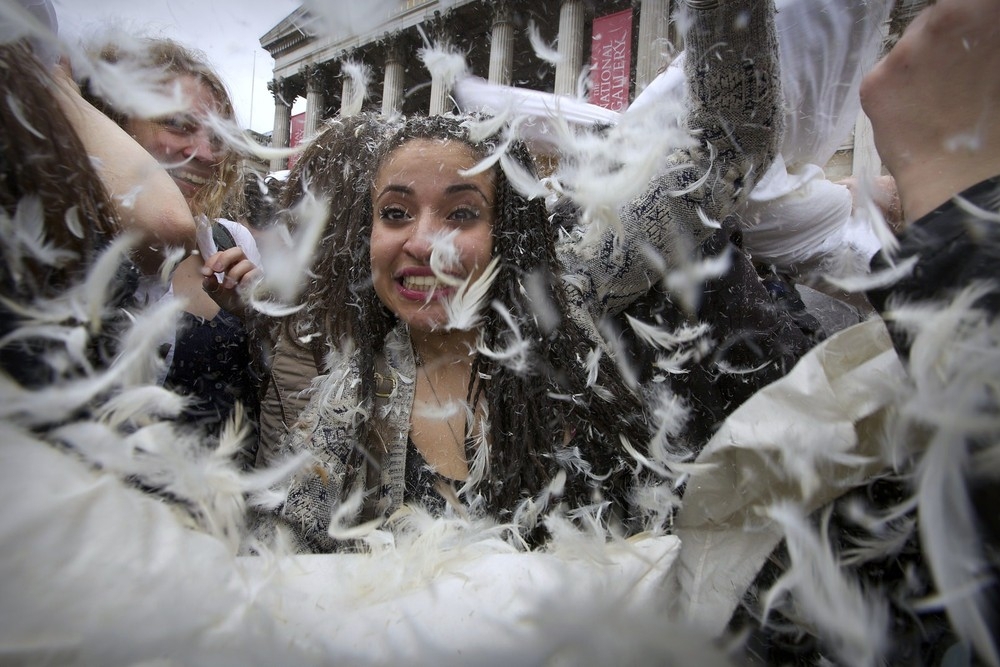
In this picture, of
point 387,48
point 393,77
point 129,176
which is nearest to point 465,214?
point 129,176

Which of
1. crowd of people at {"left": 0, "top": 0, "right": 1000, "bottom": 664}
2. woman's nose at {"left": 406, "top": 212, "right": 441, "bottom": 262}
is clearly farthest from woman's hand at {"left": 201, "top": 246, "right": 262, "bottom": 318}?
woman's nose at {"left": 406, "top": 212, "right": 441, "bottom": 262}

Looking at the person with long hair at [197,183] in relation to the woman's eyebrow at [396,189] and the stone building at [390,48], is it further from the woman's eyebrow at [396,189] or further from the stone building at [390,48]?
the woman's eyebrow at [396,189]

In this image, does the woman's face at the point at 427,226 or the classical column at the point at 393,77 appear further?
the classical column at the point at 393,77

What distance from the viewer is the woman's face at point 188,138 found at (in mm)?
1487

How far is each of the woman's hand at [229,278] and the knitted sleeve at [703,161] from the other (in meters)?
1.04

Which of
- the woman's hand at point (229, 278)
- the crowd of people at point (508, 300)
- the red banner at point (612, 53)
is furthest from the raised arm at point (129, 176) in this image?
the red banner at point (612, 53)

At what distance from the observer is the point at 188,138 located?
1610 mm

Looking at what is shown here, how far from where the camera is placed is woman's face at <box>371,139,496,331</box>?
1337 mm

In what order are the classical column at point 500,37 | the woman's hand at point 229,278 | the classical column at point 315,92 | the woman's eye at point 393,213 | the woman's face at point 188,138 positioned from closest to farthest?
the woman's eye at point 393,213 → the woman's face at point 188,138 → the woman's hand at point 229,278 → the classical column at point 315,92 → the classical column at point 500,37

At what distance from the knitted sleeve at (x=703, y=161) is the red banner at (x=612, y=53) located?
5.19 metres

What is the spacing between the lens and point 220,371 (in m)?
1.67

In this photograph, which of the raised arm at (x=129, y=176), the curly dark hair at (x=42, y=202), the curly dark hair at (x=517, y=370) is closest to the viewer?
the curly dark hair at (x=42, y=202)

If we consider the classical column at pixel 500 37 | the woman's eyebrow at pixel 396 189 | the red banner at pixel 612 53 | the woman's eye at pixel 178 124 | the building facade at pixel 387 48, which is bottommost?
the woman's eyebrow at pixel 396 189

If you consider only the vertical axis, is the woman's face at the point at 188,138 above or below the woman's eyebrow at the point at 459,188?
above
